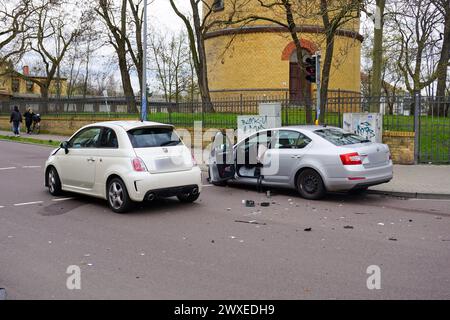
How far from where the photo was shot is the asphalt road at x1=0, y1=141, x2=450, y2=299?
493cm

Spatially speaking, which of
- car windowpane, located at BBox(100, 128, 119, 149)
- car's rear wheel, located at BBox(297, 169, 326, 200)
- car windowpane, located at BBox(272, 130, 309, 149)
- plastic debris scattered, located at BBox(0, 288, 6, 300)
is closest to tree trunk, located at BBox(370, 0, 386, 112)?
car windowpane, located at BBox(272, 130, 309, 149)

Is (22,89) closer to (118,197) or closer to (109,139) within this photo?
(109,139)

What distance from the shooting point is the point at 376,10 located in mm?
15531

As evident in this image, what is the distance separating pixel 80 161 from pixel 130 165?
5.14ft

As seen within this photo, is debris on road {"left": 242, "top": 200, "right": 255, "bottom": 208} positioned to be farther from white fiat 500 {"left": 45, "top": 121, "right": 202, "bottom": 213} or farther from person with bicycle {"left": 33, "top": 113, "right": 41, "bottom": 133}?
person with bicycle {"left": 33, "top": 113, "right": 41, "bottom": 133}

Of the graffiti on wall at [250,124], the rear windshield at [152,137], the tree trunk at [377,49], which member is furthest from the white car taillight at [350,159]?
the graffiti on wall at [250,124]

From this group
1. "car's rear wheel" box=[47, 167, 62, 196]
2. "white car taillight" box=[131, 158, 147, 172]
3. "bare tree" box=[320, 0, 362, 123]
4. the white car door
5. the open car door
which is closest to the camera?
"white car taillight" box=[131, 158, 147, 172]

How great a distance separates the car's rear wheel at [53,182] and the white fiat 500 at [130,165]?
0.53 meters

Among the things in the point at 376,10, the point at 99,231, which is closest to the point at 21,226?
the point at 99,231

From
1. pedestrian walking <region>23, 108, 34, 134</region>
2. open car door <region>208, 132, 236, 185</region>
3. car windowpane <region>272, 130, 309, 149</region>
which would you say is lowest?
open car door <region>208, 132, 236, 185</region>

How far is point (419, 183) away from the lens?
460 inches

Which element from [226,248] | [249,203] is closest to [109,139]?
[249,203]

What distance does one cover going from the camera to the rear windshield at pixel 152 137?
29.1ft

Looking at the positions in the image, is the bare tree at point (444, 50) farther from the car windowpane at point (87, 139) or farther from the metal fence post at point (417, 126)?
the car windowpane at point (87, 139)
